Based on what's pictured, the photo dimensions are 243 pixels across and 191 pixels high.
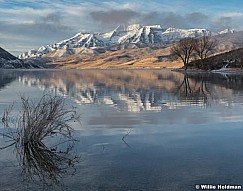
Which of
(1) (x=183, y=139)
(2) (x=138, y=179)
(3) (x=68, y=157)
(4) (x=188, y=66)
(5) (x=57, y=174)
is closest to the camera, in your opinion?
(2) (x=138, y=179)

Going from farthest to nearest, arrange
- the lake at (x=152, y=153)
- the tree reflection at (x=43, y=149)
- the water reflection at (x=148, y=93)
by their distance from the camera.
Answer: the water reflection at (x=148, y=93) → the tree reflection at (x=43, y=149) → the lake at (x=152, y=153)

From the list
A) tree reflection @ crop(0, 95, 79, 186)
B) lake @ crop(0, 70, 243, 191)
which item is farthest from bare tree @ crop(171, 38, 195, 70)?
tree reflection @ crop(0, 95, 79, 186)

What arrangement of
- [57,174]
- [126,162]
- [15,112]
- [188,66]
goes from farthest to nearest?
[188,66] < [15,112] < [126,162] < [57,174]

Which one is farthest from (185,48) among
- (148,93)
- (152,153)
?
(152,153)

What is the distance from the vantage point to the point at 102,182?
29.2 feet

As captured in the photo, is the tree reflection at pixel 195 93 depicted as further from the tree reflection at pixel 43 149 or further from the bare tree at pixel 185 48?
the bare tree at pixel 185 48

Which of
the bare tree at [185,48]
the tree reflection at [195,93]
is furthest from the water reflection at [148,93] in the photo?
Answer: the bare tree at [185,48]

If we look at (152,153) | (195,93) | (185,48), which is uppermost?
(185,48)

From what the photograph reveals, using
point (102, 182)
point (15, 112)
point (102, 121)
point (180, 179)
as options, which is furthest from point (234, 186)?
point (15, 112)

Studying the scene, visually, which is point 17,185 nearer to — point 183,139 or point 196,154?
point 196,154

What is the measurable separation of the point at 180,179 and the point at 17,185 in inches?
156

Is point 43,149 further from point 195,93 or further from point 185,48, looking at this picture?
point 185,48

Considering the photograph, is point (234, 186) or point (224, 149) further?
point (224, 149)

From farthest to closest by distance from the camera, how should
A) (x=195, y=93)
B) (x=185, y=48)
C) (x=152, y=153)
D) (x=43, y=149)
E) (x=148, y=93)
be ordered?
(x=185, y=48)
(x=148, y=93)
(x=195, y=93)
(x=43, y=149)
(x=152, y=153)
